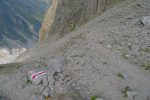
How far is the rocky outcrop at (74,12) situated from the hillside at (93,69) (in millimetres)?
6948

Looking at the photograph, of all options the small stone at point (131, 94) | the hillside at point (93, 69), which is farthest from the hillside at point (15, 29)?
the small stone at point (131, 94)

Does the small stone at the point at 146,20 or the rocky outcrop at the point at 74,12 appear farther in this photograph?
the rocky outcrop at the point at 74,12

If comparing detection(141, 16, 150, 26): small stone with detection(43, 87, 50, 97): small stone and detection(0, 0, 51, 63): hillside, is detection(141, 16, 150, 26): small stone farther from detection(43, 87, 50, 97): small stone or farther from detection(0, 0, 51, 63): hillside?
detection(0, 0, 51, 63): hillside

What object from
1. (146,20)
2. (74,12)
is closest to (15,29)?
(74,12)

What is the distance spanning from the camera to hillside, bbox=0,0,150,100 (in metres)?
10.3

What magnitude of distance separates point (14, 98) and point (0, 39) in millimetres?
145894

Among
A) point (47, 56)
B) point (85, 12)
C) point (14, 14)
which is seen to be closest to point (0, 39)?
point (14, 14)

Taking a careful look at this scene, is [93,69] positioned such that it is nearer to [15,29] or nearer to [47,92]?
[47,92]

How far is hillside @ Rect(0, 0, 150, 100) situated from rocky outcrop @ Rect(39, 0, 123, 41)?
695cm

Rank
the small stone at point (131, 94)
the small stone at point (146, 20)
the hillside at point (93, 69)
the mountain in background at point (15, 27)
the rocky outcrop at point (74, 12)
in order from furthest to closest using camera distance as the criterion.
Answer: the mountain in background at point (15, 27), the rocky outcrop at point (74, 12), the small stone at point (146, 20), the hillside at point (93, 69), the small stone at point (131, 94)

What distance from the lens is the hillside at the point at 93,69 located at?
10.3 m

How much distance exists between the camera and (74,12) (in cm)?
2823

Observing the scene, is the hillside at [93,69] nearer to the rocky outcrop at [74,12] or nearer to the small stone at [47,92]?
the small stone at [47,92]

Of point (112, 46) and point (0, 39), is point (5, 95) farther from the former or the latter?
point (0, 39)
